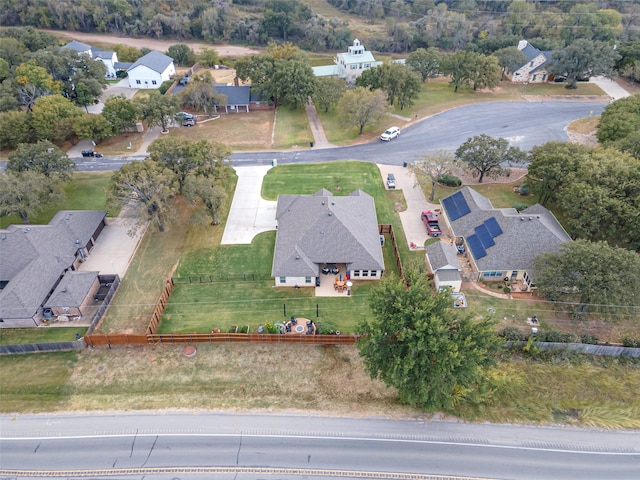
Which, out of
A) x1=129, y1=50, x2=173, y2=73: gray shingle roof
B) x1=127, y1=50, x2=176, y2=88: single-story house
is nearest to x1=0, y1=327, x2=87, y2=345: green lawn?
x1=127, y1=50, x2=176, y2=88: single-story house

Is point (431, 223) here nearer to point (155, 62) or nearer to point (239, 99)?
point (239, 99)

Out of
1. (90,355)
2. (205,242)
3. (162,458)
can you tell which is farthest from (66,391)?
(205,242)

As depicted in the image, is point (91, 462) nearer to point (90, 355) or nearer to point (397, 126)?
point (90, 355)

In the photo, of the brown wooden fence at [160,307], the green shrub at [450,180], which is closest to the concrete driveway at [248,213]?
the brown wooden fence at [160,307]

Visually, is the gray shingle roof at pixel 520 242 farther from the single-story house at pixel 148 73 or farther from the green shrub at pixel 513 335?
the single-story house at pixel 148 73

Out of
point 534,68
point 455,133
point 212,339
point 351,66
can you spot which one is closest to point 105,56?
point 351,66
